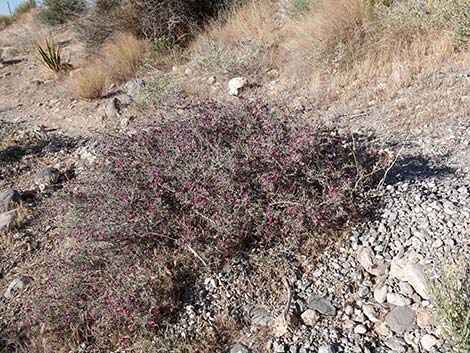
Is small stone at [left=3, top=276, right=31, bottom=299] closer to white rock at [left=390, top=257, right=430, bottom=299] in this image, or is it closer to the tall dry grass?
white rock at [left=390, top=257, right=430, bottom=299]

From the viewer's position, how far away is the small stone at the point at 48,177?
4164mm

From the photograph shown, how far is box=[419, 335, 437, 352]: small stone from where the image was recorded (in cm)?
178

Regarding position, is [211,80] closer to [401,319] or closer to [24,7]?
[401,319]

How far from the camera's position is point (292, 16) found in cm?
681

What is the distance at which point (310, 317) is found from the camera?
209 cm

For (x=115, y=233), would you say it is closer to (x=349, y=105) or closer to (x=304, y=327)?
(x=304, y=327)

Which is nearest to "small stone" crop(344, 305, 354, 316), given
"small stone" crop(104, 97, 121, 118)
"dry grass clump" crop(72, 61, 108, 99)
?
"small stone" crop(104, 97, 121, 118)

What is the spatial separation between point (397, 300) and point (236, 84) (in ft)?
13.0

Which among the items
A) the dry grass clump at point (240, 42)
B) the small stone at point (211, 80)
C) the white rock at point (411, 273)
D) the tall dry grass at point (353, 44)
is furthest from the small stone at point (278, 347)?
the small stone at point (211, 80)

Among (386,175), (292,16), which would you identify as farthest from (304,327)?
(292,16)

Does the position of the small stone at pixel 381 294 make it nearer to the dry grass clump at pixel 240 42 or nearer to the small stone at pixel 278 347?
the small stone at pixel 278 347

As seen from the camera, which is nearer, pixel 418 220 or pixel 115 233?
pixel 418 220

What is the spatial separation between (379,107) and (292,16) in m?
3.37

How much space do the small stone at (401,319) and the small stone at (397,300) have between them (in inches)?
0.9
